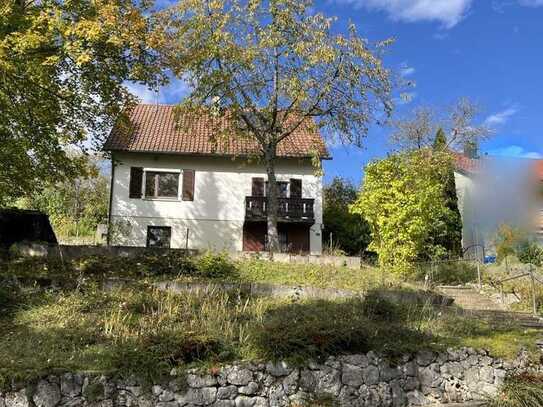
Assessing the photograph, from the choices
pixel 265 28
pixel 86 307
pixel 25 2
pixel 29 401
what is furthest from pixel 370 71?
pixel 29 401

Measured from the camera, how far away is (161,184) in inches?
1072

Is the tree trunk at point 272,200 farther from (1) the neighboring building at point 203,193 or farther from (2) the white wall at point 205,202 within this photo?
(2) the white wall at point 205,202

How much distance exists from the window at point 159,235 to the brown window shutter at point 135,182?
71.8 inches

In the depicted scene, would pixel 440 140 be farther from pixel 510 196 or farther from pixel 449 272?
pixel 510 196

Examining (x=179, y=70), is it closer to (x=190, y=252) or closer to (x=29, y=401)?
(x=190, y=252)

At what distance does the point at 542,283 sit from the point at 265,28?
12.8m

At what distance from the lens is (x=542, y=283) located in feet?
55.7

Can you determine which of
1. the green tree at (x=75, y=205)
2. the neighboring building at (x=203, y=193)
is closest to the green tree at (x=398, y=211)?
the neighboring building at (x=203, y=193)

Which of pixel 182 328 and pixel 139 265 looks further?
pixel 139 265

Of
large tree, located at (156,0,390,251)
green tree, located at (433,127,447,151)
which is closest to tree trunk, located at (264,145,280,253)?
large tree, located at (156,0,390,251)

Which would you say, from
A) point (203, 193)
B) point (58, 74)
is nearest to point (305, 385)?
point (58, 74)

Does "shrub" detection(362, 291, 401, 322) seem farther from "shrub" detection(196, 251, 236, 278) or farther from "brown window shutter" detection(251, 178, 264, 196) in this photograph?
"brown window shutter" detection(251, 178, 264, 196)

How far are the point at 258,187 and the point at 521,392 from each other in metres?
20.0

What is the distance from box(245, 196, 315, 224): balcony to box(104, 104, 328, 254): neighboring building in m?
0.04
